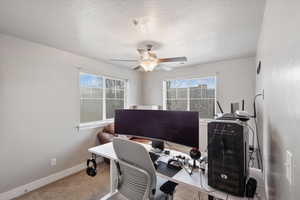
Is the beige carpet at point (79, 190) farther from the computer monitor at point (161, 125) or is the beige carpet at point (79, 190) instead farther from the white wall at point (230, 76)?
the white wall at point (230, 76)

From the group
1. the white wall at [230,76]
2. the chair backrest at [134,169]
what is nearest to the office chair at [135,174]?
the chair backrest at [134,169]

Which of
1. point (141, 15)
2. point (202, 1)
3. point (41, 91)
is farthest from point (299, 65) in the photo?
point (41, 91)

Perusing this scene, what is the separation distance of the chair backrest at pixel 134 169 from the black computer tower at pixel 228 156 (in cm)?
47

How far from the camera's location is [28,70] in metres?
2.29

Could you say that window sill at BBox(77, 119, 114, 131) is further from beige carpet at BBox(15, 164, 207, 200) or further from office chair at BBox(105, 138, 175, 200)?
office chair at BBox(105, 138, 175, 200)

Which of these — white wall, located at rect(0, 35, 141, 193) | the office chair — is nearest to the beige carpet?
white wall, located at rect(0, 35, 141, 193)

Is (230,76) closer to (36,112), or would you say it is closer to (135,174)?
(135,174)

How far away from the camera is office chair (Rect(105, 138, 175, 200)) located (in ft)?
3.51

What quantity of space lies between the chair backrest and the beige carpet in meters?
1.23

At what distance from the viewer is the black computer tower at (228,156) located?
3.06 feet

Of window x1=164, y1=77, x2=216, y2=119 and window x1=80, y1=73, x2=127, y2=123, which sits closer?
window x1=80, y1=73, x2=127, y2=123

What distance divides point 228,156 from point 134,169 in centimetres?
73

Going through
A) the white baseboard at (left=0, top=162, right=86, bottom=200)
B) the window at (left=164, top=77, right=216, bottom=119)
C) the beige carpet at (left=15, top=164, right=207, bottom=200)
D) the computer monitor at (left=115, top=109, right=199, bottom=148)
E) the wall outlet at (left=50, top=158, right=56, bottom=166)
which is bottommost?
the beige carpet at (left=15, top=164, right=207, bottom=200)

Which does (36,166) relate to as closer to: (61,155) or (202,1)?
(61,155)
